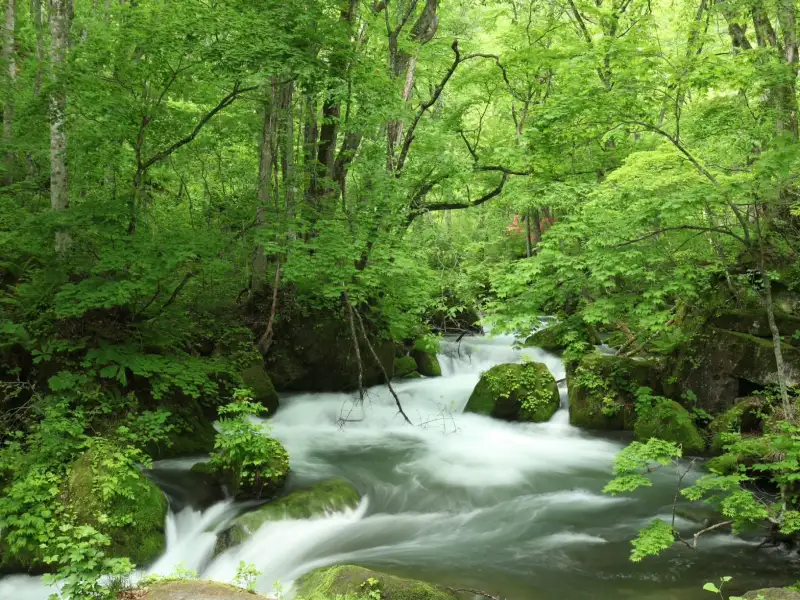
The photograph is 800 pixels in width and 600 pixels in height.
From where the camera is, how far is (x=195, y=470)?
23.8ft

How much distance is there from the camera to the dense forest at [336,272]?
221 inches

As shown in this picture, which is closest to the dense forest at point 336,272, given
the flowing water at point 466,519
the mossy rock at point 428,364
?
the flowing water at point 466,519

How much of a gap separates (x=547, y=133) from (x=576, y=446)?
5826mm

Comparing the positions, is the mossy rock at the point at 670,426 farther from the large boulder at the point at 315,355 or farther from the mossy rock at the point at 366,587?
the mossy rock at the point at 366,587

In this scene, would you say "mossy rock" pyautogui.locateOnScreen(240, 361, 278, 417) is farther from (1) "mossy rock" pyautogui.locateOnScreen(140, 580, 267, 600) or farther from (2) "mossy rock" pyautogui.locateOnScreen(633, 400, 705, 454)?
(2) "mossy rock" pyautogui.locateOnScreen(633, 400, 705, 454)

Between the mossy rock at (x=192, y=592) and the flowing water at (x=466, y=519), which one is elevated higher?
the mossy rock at (x=192, y=592)

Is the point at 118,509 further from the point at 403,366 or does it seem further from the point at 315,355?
the point at 403,366

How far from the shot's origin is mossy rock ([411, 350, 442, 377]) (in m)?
14.1

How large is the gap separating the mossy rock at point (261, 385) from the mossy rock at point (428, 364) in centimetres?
476

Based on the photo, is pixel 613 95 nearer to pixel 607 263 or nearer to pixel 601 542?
pixel 607 263

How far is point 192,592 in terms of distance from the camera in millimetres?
3875

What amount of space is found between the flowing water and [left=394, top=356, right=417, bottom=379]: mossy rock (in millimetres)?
2229

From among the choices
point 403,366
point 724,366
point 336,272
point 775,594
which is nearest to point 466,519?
point 775,594

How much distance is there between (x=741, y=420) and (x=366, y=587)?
23.7 feet
